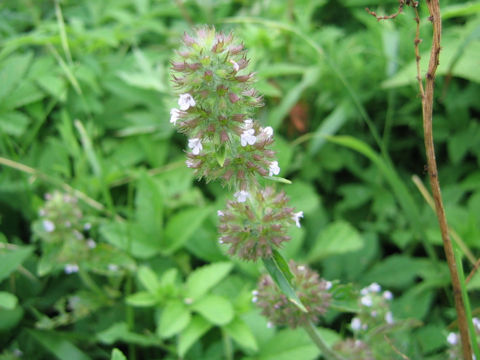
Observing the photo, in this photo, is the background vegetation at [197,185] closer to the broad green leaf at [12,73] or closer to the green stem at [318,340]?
the broad green leaf at [12,73]

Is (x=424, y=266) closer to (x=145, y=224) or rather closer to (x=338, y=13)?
(x=145, y=224)

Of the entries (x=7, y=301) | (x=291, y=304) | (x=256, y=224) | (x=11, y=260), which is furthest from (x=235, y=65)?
(x=11, y=260)

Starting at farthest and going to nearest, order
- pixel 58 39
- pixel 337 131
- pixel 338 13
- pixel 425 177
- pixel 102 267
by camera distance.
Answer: pixel 338 13 → pixel 337 131 → pixel 425 177 → pixel 58 39 → pixel 102 267

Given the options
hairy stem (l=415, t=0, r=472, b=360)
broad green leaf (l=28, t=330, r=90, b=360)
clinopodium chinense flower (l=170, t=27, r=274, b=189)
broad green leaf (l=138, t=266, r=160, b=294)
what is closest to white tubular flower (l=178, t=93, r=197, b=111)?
clinopodium chinense flower (l=170, t=27, r=274, b=189)

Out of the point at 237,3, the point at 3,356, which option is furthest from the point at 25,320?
the point at 237,3

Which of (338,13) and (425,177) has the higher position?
(338,13)

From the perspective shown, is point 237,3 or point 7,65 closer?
point 7,65

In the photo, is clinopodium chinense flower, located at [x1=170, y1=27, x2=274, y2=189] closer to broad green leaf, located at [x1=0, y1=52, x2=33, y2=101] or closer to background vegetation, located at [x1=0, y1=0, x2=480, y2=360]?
background vegetation, located at [x1=0, y1=0, x2=480, y2=360]

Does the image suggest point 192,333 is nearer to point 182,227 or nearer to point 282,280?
point 182,227
